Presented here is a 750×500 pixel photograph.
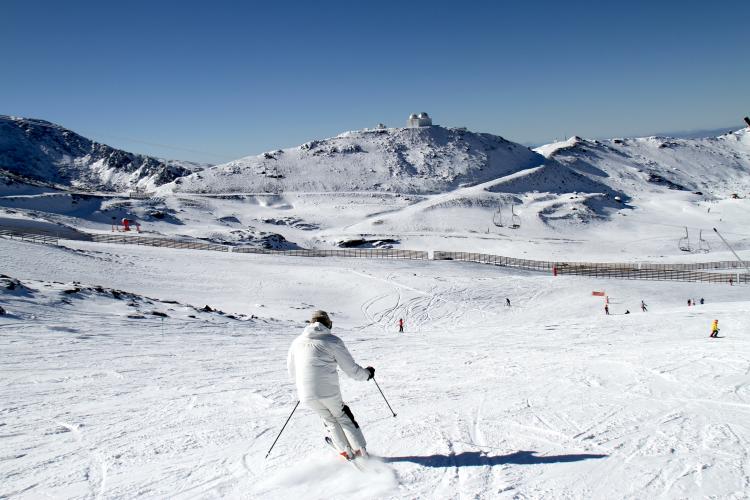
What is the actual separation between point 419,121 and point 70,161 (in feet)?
393

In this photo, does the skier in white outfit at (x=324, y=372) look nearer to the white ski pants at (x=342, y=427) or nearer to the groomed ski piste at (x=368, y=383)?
the white ski pants at (x=342, y=427)

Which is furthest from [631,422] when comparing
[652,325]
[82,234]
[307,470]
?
[82,234]

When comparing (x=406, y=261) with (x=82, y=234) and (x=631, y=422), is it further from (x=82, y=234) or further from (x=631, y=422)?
(x=631, y=422)

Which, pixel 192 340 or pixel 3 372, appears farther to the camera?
pixel 192 340

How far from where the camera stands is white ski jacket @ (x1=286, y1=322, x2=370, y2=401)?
5.91 metres

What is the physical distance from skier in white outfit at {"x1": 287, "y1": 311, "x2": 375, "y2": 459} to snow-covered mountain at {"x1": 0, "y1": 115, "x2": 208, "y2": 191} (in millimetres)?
139258

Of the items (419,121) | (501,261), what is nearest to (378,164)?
(419,121)

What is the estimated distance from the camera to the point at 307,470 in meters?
6.11

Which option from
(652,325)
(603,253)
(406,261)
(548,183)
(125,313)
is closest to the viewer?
(125,313)

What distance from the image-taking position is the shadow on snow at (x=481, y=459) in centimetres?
632

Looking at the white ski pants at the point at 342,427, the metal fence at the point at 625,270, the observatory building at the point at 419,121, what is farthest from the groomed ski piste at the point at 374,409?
the observatory building at the point at 419,121

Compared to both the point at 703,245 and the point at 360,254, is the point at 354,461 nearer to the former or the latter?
the point at 360,254

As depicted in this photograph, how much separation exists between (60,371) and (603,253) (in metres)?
65.9

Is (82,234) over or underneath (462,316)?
over
